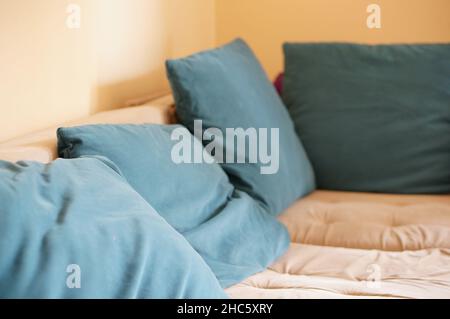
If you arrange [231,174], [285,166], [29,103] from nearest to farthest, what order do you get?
[29,103]
[231,174]
[285,166]

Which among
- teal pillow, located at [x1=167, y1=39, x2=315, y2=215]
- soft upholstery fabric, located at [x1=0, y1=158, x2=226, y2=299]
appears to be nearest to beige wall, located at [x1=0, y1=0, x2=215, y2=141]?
teal pillow, located at [x1=167, y1=39, x2=315, y2=215]

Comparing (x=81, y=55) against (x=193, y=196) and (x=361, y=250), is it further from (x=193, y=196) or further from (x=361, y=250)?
(x=361, y=250)

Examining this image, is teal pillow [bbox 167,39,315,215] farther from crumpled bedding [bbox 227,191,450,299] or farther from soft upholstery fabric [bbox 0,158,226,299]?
soft upholstery fabric [bbox 0,158,226,299]

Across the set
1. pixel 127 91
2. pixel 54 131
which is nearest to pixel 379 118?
pixel 127 91

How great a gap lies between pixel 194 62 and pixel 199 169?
15.8 inches

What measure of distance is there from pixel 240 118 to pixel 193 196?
43cm

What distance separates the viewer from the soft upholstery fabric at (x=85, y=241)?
3.41 ft

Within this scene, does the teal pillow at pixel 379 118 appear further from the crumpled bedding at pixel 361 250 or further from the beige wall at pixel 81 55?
the beige wall at pixel 81 55

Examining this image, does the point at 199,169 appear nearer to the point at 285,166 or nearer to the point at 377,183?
the point at 285,166

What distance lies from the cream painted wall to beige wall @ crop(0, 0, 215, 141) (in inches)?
11.5
